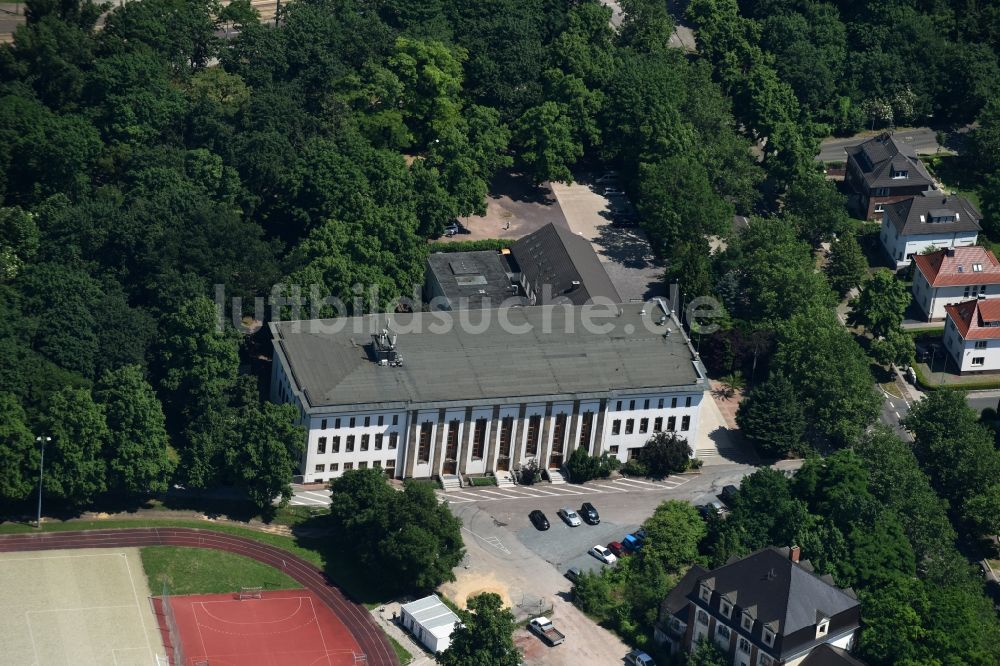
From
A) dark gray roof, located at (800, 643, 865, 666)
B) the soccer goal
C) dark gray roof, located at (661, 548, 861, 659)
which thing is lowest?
the soccer goal

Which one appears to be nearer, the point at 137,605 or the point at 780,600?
the point at 780,600

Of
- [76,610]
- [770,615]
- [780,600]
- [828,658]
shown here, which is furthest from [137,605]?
[828,658]

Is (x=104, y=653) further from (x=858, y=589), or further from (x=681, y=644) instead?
(x=858, y=589)

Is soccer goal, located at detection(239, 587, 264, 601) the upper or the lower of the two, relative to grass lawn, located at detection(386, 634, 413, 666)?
upper

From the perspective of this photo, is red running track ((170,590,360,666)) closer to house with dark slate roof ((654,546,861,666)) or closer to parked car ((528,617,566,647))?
parked car ((528,617,566,647))

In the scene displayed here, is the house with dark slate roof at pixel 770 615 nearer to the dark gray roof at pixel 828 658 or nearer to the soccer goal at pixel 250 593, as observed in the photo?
the dark gray roof at pixel 828 658

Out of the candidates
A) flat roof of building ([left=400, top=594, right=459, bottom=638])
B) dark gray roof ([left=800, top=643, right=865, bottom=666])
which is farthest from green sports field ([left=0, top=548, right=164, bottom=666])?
dark gray roof ([left=800, top=643, right=865, bottom=666])

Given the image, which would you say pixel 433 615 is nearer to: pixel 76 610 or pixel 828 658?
pixel 76 610

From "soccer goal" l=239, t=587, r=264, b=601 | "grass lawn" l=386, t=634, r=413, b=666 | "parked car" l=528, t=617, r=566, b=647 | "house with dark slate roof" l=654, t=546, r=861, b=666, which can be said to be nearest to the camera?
"house with dark slate roof" l=654, t=546, r=861, b=666
